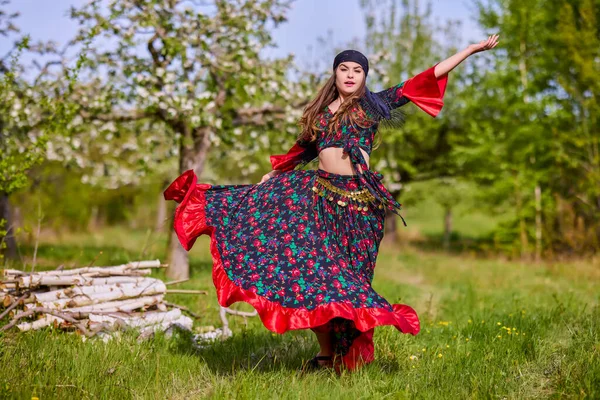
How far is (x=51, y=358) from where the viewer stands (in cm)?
396

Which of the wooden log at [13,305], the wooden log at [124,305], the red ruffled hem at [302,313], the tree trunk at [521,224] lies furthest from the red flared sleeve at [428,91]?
the tree trunk at [521,224]

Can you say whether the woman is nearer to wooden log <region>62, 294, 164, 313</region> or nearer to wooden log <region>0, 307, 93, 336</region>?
wooden log <region>0, 307, 93, 336</region>

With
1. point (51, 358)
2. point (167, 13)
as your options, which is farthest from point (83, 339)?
point (167, 13)

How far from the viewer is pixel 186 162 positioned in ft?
30.1

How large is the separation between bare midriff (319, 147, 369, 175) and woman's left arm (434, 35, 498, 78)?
0.76 meters

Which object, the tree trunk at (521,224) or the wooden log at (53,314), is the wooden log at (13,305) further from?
the tree trunk at (521,224)

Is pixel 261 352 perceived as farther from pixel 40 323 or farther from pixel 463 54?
pixel 463 54

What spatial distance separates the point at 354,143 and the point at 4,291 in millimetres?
3060

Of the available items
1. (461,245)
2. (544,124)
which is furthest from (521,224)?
(461,245)

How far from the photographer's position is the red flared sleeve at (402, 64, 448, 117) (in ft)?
13.5

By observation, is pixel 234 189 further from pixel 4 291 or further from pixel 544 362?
pixel 544 362

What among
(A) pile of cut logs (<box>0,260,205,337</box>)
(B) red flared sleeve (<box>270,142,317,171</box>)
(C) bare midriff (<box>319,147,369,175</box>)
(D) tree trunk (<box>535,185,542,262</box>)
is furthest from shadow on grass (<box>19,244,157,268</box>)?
(D) tree trunk (<box>535,185,542,262</box>)

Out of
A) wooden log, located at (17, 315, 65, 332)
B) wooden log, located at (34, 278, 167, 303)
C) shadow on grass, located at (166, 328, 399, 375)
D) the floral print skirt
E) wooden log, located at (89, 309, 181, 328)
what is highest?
the floral print skirt

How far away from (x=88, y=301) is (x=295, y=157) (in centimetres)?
213
